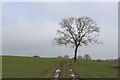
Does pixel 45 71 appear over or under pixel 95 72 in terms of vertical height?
over

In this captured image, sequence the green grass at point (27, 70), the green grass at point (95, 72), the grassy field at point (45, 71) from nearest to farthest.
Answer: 1. the green grass at point (27, 70)
2. the grassy field at point (45, 71)
3. the green grass at point (95, 72)

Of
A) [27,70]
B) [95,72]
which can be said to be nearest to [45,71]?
[27,70]

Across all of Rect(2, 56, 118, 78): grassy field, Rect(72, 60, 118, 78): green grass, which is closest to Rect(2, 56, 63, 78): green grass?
Rect(2, 56, 118, 78): grassy field

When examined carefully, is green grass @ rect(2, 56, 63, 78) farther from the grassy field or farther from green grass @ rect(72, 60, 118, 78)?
green grass @ rect(72, 60, 118, 78)

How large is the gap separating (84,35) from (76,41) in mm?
3463

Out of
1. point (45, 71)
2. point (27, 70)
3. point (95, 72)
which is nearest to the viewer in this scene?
point (45, 71)

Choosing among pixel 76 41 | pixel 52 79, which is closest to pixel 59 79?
pixel 52 79

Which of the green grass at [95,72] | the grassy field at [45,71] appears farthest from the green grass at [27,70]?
the green grass at [95,72]

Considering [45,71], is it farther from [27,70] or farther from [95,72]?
[95,72]

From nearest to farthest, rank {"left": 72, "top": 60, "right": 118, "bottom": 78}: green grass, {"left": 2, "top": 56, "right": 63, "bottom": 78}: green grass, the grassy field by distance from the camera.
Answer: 1. {"left": 2, "top": 56, "right": 63, "bottom": 78}: green grass
2. the grassy field
3. {"left": 72, "top": 60, "right": 118, "bottom": 78}: green grass

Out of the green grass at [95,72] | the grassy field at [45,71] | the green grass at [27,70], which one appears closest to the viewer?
the green grass at [27,70]

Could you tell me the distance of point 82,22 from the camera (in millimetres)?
67625

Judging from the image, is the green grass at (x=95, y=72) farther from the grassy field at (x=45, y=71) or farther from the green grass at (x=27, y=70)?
the green grass at (x=27, y=70)

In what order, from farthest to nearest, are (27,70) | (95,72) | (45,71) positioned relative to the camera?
(95,72) < (27,70) < (45,71)
